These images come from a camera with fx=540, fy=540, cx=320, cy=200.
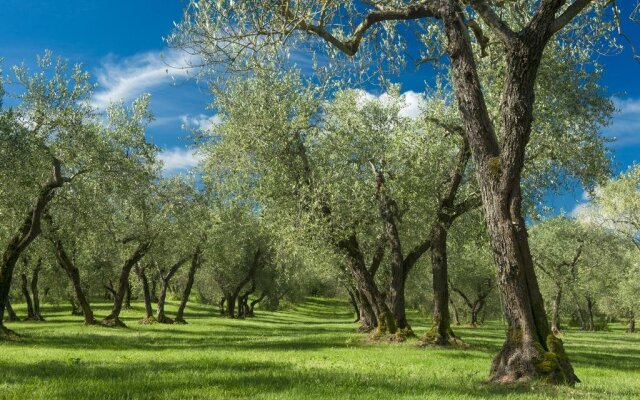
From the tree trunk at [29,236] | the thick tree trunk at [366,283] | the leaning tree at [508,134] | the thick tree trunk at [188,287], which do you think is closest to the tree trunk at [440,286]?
the thick tree trunk at [366,283]

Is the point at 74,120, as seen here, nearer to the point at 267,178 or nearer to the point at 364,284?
the point at 267,178

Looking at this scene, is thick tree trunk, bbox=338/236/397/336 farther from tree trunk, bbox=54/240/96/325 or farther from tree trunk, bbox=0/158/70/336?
tree trunk, bbox=54/240/96/325

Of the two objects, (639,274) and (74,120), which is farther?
(639,274)

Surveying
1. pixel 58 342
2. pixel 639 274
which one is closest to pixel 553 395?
pixel 58 342

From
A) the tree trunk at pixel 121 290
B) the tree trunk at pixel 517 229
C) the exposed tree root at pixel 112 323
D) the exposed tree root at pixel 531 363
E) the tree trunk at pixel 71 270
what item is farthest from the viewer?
the tree trunk at pixel 121 290

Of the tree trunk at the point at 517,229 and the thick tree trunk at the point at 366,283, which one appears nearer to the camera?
the tree trunk at the point at 517,229

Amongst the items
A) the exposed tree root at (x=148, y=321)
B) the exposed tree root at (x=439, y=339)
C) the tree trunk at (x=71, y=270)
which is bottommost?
the exposed tree root at (x=148, y=321)

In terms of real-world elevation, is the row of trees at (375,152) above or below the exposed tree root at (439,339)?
above

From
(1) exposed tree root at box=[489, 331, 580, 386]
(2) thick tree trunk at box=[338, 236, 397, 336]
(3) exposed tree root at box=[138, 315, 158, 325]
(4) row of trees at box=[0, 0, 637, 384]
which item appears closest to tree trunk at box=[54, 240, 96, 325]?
(4) row of trees at box=[0, 0, 637, 384]

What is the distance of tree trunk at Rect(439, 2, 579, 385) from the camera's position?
12.4 m

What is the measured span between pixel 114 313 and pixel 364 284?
2800 cm

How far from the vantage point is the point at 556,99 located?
2277cm

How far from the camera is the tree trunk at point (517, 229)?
1236 cm

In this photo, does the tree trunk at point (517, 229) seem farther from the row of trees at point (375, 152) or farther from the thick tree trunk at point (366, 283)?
the thick tree trunk at point (366, 283)
